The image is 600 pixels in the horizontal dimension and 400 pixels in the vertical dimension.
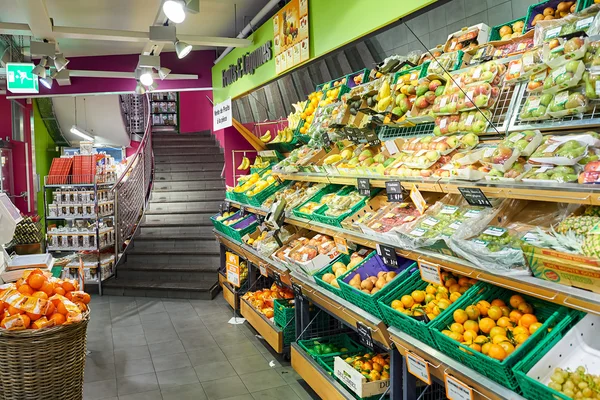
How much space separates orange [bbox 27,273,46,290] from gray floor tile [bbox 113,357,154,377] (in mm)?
1586

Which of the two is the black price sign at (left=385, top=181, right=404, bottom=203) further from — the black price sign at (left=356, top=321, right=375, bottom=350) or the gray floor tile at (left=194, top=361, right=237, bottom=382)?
the gray floor tile at (left=194, top=361, right=237, bottom=382)

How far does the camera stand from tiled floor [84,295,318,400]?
12.7 ft

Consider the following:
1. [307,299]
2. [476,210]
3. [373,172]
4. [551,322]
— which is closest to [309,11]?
[373,172]

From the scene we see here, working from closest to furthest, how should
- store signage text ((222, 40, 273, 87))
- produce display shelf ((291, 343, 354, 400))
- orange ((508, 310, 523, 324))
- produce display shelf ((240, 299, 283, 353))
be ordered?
1. orange ((508, 310, 523, 324))
2. produce display shelf ((291, 343, 354, 400))
3. produce display shelf ((240, 299, 283, 353))
4. store signage text ((222, 40, 273, 87))

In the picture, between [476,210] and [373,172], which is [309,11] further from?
[476,210]

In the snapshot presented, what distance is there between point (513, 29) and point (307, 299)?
235 cm

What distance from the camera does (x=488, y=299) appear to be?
91.8 inches

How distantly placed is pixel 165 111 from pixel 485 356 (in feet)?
50.0

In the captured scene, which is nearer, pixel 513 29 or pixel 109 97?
pixel 513 29

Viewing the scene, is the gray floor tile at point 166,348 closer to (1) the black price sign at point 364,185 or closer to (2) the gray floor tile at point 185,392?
(2) the gray floor tile at point 185,392

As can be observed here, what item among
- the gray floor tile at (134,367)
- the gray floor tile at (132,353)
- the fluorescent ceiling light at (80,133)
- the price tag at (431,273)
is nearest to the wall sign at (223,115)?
the gray floor tile at (132,353)

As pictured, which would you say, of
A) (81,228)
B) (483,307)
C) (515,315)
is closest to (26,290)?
(483,307)

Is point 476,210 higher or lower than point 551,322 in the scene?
higher

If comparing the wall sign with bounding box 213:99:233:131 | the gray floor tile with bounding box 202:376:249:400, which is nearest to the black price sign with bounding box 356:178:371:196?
the gray floor tile with bounding box 202:376:249:400
